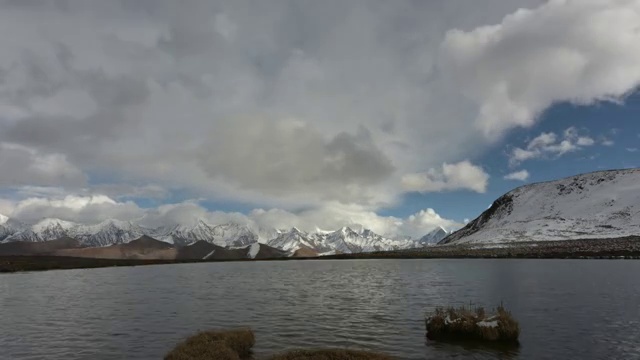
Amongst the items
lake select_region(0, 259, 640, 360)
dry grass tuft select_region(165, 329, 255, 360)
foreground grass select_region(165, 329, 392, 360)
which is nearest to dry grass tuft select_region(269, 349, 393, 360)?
foreground grass select_region(165, 329, 392, 360)

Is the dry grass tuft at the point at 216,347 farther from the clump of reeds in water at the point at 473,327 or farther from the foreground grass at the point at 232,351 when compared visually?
the clump of reeds in water at the point at 473,327

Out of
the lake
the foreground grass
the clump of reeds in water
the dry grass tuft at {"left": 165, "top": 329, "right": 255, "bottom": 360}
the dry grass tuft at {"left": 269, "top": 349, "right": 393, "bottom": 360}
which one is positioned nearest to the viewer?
the dry grass tuft at {"left": 269, "top": 349, "right": 393, "bottom": 360}

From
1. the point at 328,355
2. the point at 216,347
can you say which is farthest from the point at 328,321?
the point at 328,355

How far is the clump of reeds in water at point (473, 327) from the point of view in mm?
30969

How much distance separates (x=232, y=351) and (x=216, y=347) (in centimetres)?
99

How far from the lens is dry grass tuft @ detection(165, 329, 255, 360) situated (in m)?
24.5

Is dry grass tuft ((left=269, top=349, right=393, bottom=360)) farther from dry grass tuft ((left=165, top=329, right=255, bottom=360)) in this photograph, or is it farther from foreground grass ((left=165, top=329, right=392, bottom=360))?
dry grass tuft ((left=165, top=329, right=255, bottom=360))

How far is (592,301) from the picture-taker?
49.9 meters

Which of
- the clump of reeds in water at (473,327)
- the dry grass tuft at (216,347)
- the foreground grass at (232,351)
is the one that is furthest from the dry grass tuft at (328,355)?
the clump of reeds in water at (473,327)

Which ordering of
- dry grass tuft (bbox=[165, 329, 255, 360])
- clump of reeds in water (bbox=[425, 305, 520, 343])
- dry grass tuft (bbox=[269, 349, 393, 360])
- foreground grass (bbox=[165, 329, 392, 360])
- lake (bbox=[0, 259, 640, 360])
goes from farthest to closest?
clump of reeds in water (bbox=[425, 305, 520, 343])
lake (bbox=[0, 259, 640, 360])
dry grass tuft (bbox=[165, 329, 255, 360])
foreground grass (bbox=[165, 329, 392, 360])
dry grass tuft (bbox=[269, 349, 393, 360])

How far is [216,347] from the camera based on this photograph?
85.9 ft

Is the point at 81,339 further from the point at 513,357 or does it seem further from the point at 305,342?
the point at 513,357

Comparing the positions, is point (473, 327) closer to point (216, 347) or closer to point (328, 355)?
point (328, 355)

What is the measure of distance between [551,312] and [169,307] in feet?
142
